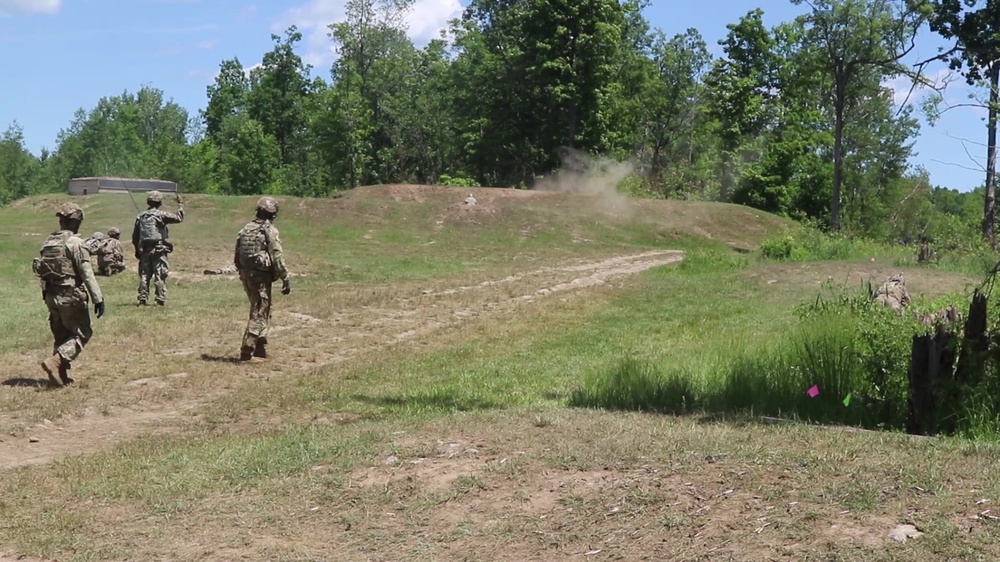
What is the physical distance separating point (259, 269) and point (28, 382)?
306 centimetres

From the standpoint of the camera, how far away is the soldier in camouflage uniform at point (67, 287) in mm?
11180

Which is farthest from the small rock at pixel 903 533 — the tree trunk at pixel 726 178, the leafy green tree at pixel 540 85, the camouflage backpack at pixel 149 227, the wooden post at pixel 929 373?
the tree trunk at pixel 726 178

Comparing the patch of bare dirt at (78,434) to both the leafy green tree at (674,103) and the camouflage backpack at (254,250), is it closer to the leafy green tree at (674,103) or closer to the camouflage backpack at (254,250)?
the camouflage backpack at (254,250)

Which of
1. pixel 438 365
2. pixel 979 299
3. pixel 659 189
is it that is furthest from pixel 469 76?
pixel 979 299

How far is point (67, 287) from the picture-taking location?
36.9ft

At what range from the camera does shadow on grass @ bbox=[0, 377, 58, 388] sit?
11.3 metres

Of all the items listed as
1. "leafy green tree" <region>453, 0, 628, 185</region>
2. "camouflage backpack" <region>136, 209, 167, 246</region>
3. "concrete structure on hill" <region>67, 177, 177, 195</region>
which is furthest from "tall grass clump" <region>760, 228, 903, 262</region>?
"concrete structure on hill" <region>67, 177, 177, 195</region>

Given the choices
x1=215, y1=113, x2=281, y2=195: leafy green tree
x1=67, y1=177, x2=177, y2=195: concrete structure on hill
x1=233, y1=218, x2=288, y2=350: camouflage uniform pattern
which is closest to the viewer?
x1=233, y1=218, x2=288, y2=350: camouflage uniform pattern

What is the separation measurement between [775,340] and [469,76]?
173ft

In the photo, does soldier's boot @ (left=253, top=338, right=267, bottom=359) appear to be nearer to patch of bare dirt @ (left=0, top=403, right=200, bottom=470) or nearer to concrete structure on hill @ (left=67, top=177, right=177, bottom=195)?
patch of bare dirt @ (left=0, top=403, right=200, bottom=470)

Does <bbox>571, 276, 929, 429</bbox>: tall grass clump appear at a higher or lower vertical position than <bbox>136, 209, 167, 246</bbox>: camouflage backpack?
lower

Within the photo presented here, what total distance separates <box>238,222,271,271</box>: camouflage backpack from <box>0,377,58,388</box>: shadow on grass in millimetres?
2838

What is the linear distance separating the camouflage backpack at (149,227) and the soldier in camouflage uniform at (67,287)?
24.7ft

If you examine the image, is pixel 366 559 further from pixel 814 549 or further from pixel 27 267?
pixel 27 267
